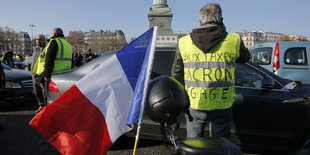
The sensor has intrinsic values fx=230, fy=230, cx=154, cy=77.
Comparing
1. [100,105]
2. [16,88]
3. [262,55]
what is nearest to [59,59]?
[16,88]

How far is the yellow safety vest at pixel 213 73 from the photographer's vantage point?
6.12 feet

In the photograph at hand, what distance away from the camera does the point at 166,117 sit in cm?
150

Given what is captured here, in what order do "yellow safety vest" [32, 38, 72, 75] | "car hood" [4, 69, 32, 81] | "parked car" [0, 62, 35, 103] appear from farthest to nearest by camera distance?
1. "car hood" [4, 69, 32, 81]
2. "parked car" [0, 62, 35, 103]
3. "yellow safety vest" [32, 38, 72, 75]

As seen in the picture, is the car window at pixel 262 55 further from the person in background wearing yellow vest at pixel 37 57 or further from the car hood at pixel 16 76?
the car hood at pixel 16 76

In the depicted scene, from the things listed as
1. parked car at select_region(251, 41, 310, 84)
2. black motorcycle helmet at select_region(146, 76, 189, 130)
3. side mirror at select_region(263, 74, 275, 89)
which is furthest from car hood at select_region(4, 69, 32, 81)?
parked car at select_region(251, 41, 310, 84)

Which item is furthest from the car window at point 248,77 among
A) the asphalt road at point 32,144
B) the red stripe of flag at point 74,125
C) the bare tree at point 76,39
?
the bare tree at point 76,39

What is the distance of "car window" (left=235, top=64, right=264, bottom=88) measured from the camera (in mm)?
3033

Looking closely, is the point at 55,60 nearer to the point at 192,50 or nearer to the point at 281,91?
the point at 192,50

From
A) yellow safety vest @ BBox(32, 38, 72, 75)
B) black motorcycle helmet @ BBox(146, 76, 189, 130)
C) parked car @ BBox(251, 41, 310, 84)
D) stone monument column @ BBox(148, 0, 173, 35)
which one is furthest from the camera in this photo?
stone monument column @ BBox(148, 0, 173, 35)

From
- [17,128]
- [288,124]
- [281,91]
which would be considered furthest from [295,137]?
[17,128]

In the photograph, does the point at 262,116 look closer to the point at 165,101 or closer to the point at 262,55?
the point at 165,101

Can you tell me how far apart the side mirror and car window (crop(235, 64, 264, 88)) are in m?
0.05

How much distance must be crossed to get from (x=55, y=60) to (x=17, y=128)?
4.91 feet

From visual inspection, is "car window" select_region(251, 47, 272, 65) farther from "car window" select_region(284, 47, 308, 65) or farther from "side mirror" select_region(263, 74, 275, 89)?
"side mirror" select_region(263, 74, 275, 89)
